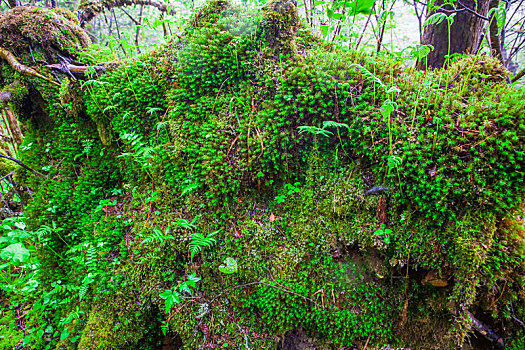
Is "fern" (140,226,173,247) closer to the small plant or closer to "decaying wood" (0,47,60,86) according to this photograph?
the small plant

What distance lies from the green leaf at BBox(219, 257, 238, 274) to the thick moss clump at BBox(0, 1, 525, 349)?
116 millimetres

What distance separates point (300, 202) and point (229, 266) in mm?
1008

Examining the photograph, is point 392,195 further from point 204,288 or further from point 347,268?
point 204,288

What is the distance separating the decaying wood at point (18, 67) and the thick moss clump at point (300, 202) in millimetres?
1141

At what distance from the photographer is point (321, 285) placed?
2223mm

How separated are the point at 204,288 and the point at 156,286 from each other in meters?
0.56

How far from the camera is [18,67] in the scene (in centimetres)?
327

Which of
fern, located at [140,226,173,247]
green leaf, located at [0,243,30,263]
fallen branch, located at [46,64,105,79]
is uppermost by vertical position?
fallen branch, located at [46,64,105,79]

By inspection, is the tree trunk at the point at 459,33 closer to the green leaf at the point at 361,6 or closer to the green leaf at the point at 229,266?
the green leaf at the point at 361,6

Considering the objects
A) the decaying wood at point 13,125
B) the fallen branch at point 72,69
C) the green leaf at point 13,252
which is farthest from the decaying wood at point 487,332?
the decaying wood at point 13,125

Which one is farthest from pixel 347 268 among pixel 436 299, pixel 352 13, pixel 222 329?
pixel 352 13

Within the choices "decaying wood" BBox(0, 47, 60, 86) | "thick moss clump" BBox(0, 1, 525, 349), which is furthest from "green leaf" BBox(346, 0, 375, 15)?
"decaying wood" BBox(0, 47, 60, 86)

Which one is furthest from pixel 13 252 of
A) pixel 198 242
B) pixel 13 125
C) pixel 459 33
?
pixel 459 33

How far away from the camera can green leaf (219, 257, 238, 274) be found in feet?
7.16
